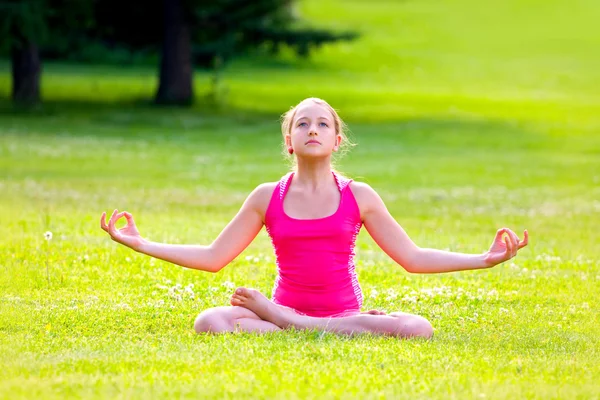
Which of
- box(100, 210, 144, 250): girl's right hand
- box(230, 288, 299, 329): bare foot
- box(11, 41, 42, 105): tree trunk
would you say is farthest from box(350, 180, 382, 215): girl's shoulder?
box(11, 41, 42, 105): tree trunk

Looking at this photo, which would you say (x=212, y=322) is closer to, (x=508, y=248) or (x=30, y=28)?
(x=508, y=248)

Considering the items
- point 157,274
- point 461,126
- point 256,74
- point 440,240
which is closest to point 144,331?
point 157,274

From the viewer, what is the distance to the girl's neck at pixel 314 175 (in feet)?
24.5

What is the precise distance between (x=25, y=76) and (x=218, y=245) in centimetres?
3020

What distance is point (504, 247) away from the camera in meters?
6.98

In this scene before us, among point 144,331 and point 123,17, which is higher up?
point 123,17

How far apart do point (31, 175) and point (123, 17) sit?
18435mm

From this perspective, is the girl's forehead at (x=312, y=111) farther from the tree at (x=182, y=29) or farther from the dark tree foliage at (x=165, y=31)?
the tree at (x=182, y=29)

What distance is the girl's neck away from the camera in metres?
7.48

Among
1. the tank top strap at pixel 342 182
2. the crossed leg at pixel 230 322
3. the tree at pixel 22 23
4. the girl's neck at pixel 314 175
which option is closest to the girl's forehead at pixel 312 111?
the girl's neck at pixel 314 175

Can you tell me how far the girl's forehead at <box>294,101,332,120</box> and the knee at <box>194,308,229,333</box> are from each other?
1.44 metres

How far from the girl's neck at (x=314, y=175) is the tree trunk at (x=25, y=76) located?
1153 inches

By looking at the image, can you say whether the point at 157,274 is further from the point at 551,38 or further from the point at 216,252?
the point at 551,38

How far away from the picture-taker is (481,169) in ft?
81.1
